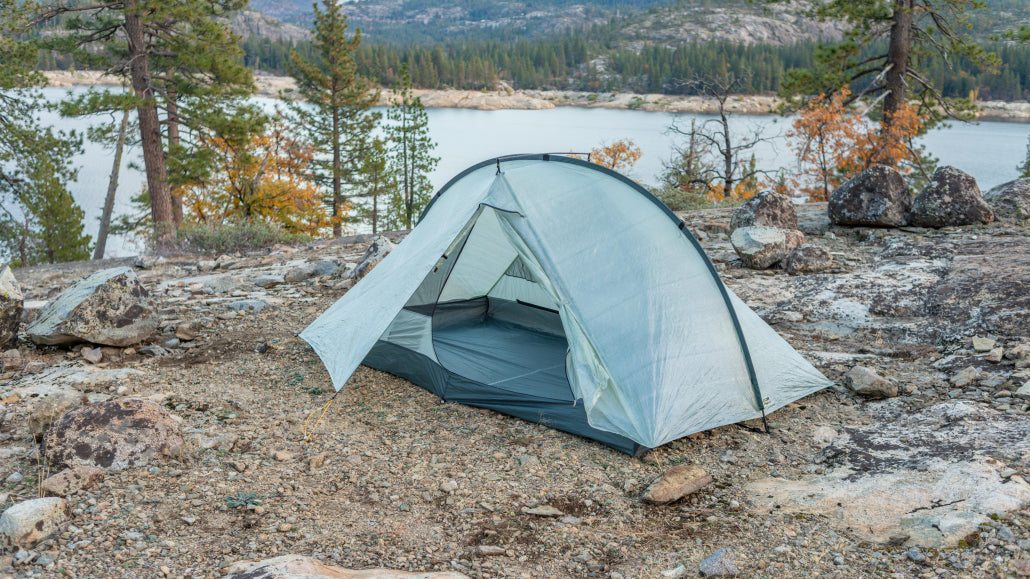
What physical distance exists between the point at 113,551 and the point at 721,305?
13.2 ft

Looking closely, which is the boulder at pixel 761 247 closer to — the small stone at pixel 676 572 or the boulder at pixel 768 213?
the boulder at pixel 768 213

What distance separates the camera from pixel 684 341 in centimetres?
477

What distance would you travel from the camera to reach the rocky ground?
126 inches

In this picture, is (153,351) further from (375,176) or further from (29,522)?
(375,176)

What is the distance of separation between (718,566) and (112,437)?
3.40 m

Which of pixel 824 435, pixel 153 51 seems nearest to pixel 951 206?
pixel 824 435

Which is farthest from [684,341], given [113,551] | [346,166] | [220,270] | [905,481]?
[346,166]

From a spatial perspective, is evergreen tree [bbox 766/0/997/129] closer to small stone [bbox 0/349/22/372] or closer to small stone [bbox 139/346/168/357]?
small stone [bbox 139/346/168/357]

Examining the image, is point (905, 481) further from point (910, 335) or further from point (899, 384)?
point (910, 335)

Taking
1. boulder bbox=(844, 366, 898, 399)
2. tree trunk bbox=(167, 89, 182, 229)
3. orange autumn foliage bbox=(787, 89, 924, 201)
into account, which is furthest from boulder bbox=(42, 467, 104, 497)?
orange autumn foliage bbox=(787, 89, 924, 201)

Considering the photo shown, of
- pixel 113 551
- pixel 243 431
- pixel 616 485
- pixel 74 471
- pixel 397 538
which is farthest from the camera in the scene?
pixel 243 431

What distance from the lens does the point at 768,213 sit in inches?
396

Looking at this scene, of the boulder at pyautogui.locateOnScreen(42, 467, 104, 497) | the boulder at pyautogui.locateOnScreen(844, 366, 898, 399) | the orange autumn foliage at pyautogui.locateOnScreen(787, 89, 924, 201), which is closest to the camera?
the boulder at pyautogui.locateOnScreen(42, 467, 104, 497)

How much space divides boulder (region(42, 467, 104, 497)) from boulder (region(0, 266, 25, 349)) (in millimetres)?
3143
